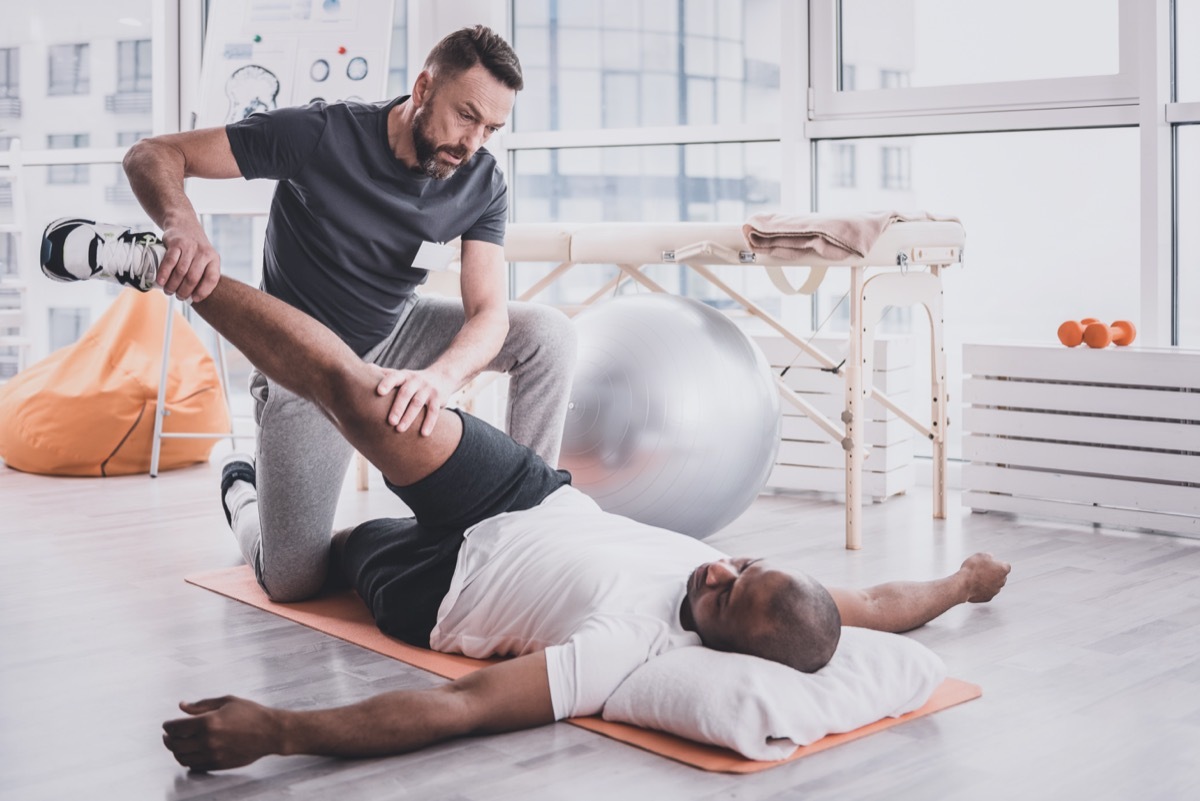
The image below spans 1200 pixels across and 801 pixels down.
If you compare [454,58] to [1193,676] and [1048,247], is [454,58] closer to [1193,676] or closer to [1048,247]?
[1193,676]

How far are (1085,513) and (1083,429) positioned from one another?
0.70ft

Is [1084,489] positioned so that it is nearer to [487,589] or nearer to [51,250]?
[487,589]

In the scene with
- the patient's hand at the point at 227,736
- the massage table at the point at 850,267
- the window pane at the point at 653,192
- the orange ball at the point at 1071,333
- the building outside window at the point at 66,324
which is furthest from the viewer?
the building outside window at the point at 66,324

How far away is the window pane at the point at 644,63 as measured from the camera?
426 cm

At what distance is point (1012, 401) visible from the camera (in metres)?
3.44

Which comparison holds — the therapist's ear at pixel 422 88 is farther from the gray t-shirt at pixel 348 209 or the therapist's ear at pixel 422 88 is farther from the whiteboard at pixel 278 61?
the whiteboard at pixel 278 61

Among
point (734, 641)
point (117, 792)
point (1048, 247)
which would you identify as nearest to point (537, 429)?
point (734, 641)

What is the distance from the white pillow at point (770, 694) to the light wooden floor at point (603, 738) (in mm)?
44

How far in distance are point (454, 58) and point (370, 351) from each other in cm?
63

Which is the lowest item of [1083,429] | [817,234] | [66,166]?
[1083,429]

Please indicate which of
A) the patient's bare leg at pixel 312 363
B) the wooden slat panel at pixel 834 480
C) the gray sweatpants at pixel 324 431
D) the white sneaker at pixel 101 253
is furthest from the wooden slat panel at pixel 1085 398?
the white sneaker at pixel 101 253

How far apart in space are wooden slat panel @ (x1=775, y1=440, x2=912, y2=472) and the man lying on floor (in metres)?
1.35

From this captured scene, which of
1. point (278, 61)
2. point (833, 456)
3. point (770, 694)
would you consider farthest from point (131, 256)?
point (278, 61)

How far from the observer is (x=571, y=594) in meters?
1.94
